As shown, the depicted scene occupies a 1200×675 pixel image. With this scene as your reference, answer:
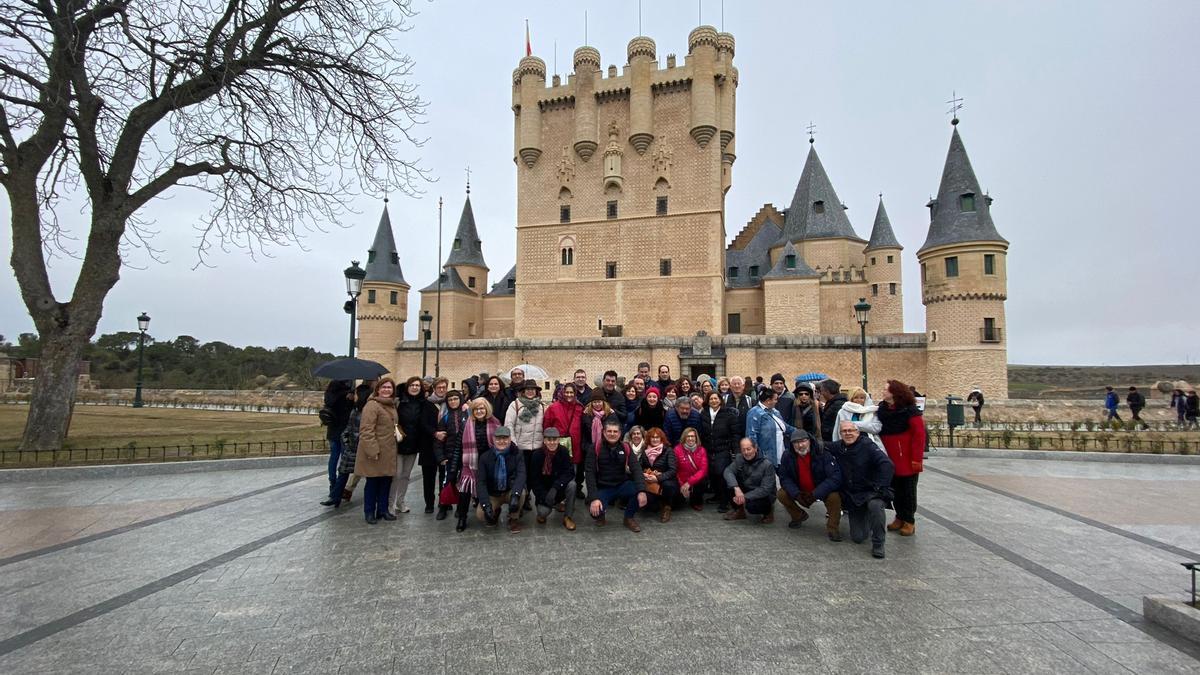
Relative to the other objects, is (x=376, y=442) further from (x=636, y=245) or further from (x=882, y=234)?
(x=882, y=234)

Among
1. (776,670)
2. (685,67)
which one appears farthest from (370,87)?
(685,67)

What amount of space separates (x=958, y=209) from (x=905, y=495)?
22124 mm

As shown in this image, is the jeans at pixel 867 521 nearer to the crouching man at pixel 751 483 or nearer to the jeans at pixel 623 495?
the crouching man at pixel 751 483

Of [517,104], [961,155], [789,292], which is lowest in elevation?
[789,292]

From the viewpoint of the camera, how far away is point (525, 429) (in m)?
5.69

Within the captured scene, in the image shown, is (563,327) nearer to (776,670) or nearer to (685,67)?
(685,67)

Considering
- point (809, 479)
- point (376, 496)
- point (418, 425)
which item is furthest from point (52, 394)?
point (809, 479)

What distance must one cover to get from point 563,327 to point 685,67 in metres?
17.1

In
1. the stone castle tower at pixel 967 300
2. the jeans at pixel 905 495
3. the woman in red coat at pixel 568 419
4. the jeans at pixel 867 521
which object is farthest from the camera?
the stone castle tower at pixel 967 300

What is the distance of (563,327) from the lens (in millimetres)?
30234

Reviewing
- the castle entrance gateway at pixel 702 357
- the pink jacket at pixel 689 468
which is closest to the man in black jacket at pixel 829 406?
the pink jacket at pixel 689 468

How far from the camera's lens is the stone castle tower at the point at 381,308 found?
1167 inches

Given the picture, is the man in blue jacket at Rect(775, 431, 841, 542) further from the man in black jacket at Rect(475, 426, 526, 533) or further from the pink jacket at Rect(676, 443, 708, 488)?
the man in black jacket at Rect(475, 426, 526, 533)

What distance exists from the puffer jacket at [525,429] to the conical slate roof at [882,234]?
1266 inches
